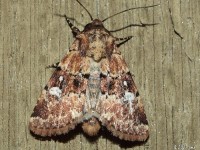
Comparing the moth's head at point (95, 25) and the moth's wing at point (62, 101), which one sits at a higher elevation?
the moth's head at point (95, 25)

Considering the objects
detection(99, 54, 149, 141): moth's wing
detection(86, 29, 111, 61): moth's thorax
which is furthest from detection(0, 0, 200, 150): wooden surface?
detection(86, 29, 111, 61): moth's thorax

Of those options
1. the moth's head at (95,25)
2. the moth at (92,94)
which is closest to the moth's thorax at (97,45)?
the moth at (92,94)

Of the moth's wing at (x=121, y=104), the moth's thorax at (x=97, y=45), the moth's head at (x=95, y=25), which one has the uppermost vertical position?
the moth's head at (x=95, y=25)

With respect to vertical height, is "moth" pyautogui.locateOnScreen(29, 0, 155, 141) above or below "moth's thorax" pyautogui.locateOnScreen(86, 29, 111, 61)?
below

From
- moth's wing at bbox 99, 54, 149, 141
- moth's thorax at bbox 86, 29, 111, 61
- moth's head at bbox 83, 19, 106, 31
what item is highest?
moth's head at bbox 83, 19, 106, 31

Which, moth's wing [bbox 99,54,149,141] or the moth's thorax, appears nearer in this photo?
moth's wing [bbox 99,54,149,141]

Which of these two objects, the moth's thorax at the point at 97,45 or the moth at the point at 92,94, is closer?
the moth at the point at 92,94

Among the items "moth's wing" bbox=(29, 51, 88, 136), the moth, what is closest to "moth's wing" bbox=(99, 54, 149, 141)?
the moth

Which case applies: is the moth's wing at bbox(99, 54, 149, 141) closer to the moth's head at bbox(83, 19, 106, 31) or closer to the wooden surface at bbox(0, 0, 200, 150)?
the wooden surface at bbox(0, 0, 200, 150)

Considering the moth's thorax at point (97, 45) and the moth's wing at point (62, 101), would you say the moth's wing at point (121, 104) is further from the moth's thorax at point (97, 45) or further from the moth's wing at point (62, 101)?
the moth's wing at point (62, 101)
